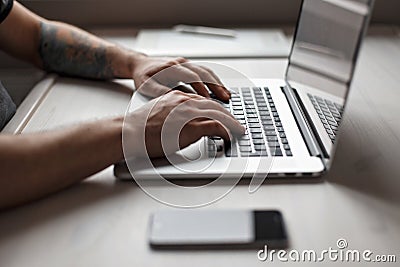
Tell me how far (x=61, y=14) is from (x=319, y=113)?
3.00 feet

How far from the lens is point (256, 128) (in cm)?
84

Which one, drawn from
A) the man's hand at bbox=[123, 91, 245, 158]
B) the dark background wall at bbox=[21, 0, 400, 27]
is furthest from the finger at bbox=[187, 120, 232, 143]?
the dark background wall at bbox=[21, 0, 400, 27]

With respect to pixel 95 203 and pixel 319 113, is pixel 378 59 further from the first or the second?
pixel 95 203

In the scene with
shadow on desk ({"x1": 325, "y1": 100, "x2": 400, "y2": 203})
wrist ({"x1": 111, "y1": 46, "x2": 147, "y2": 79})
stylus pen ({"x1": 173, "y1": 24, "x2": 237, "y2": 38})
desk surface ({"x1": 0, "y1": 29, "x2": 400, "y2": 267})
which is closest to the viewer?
desk surface ({"x1": 0, "y1": 29, "x2": 400, "y2": 267})

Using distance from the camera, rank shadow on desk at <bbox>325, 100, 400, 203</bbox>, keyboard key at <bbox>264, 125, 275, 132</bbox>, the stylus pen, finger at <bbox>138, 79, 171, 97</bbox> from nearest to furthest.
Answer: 1. shadow on desk at <bbox>325, 100, 400, 203</bbox>
2. keyboard key at <bbox>264, 125, 275, 132</bbox>
3. finger at <bbox>138, 79, 171, 97</bbox>
4. the stylus pen

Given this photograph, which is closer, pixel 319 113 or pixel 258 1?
pixel 319 113

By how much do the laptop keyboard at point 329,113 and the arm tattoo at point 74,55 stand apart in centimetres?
46

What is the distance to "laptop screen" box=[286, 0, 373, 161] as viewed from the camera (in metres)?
0.70

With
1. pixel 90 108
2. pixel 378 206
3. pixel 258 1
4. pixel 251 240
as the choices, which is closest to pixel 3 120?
pixel 90 108

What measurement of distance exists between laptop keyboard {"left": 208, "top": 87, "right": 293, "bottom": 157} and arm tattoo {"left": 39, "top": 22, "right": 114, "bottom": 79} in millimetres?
301

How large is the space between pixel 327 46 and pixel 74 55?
0.54 meters

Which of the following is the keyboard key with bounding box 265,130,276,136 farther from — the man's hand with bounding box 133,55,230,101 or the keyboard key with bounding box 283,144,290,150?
the man's hand with bounding box 133,55,230,101

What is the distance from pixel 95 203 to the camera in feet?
2.28

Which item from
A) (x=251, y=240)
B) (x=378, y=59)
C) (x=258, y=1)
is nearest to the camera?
(x=251, y=240)
